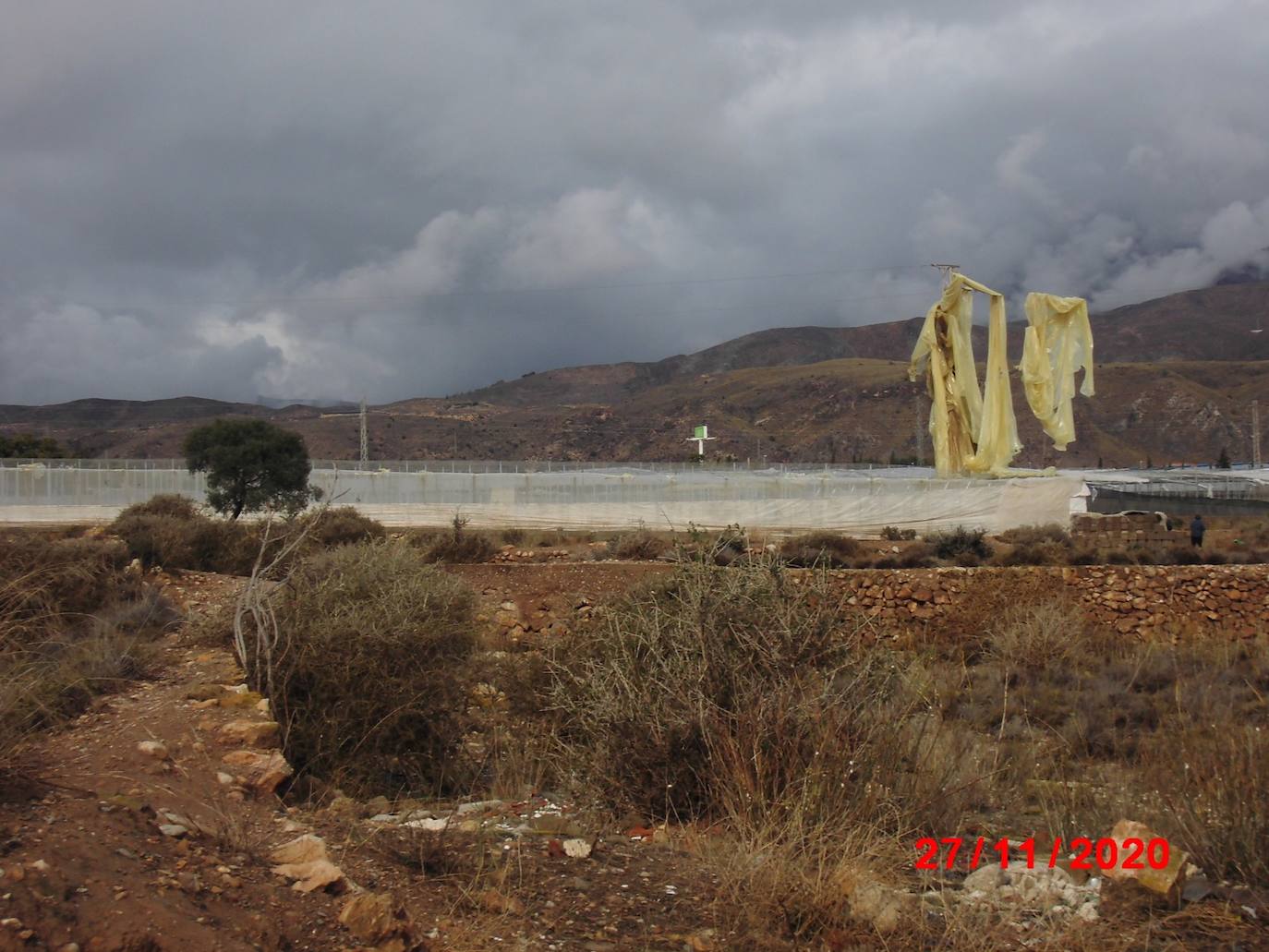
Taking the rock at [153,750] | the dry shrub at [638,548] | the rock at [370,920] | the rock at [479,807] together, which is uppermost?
the rock at [153,750]

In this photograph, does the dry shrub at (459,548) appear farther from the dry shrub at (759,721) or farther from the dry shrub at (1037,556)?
the dry shrub at (759,721)

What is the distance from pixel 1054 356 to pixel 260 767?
40.8m

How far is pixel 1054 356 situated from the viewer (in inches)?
1639

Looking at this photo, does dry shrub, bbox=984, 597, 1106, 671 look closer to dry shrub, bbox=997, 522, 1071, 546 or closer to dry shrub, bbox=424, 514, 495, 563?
dry shrub, bbox=997, 522, 1071, 546

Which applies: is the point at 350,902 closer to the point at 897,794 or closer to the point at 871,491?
the point at 897,794

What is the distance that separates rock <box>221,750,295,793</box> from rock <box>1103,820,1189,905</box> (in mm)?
4623

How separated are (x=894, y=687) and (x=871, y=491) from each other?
1187 inches

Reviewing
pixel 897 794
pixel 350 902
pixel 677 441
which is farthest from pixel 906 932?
pixel 677 441

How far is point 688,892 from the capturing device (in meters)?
4.70

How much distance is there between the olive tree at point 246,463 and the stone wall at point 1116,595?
92.3 ft

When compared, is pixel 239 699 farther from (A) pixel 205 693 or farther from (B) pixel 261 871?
(B) pixel 261 871

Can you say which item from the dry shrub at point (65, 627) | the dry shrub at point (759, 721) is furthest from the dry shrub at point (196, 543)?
the dry shrub at point (759, 721)

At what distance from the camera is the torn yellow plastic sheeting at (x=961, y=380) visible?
1607 inches

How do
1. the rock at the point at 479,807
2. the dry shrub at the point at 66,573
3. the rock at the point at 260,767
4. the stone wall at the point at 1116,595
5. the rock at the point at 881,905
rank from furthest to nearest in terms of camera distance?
the stone wall at the point at 1116,595 < the dry shrub at the point at 66,573 < the rock at the point at 479,807 < the rock at the point at 260,767 < the rock at the point at 881,905
